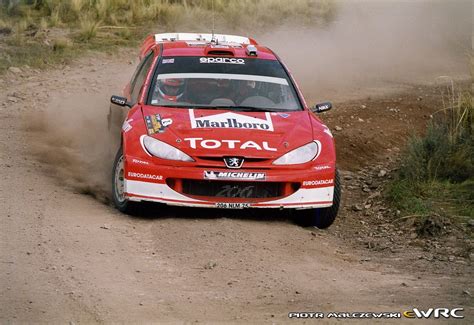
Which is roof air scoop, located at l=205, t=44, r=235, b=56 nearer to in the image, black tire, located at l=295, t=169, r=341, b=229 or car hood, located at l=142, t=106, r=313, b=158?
car hood, located at l=142, t=106, r=313, b=158

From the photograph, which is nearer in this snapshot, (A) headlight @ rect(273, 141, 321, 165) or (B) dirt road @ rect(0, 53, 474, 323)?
(B) dirt road @ rect(0, 53, 474, 323)

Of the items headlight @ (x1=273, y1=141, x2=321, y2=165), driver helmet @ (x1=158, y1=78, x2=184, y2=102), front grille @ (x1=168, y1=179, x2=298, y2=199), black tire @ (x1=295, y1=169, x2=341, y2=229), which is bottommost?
black tire @ (x1=295, y1=169, x2=341, y2=229)

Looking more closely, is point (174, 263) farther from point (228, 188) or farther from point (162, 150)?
point (162, 150)

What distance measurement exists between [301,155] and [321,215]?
2.06ft

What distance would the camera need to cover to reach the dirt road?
684 cm

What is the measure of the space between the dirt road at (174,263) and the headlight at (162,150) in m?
0.54

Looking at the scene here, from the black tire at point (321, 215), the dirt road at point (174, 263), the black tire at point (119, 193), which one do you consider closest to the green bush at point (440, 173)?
the dirt road at point (174, 263)

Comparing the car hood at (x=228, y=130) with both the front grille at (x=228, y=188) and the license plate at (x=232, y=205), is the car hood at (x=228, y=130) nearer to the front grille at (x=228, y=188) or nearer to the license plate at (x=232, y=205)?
the front grille at (x=228, y=188)

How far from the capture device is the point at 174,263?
791 centimetres

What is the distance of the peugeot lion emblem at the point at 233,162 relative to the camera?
9125 millimetres

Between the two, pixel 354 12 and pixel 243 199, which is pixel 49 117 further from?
pixel 354 12

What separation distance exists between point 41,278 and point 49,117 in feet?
25.8

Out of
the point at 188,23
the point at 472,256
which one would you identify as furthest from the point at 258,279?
the point at 188,23

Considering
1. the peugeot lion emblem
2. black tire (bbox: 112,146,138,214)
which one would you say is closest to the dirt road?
black tire (bbox: 112,146,138,214)
